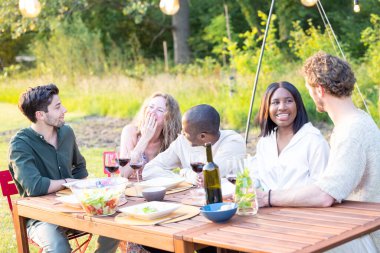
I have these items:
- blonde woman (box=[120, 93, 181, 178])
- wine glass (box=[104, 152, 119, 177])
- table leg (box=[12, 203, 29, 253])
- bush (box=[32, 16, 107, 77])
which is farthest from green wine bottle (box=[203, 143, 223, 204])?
bush (box=[32, 16, 107, 77])

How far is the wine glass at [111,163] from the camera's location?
357 centimetres

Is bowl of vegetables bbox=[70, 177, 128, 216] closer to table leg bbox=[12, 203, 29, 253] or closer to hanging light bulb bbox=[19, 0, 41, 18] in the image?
table leg bbox=[12, 203, 29, 253]

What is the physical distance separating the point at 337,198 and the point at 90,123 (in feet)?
31.1

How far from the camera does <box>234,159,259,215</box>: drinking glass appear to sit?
9.12 feet

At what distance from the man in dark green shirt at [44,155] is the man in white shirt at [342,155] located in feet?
4.35

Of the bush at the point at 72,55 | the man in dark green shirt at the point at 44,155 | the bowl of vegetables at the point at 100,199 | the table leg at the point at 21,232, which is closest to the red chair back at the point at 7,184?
the man in dark green shirt at the point at 44,155

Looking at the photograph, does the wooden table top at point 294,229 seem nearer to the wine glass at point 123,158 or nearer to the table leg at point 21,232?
the wine glass at point 123,158

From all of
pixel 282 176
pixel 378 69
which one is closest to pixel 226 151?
pixel 282 176

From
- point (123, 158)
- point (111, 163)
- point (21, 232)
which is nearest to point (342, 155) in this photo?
point (123, 158)

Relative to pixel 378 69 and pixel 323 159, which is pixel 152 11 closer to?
pixel 378 69

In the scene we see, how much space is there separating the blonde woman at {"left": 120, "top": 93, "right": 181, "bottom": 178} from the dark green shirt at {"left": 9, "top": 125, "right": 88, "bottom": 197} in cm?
41

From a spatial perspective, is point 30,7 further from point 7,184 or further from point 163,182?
point 163,182

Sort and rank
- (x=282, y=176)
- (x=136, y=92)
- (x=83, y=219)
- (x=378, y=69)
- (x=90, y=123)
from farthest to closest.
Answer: (x=136, y=92) → (x=90, y=123) → (x=378, y=69) → (x=282, y=176) → (x=83, y=219)

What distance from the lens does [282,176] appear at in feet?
10.7
